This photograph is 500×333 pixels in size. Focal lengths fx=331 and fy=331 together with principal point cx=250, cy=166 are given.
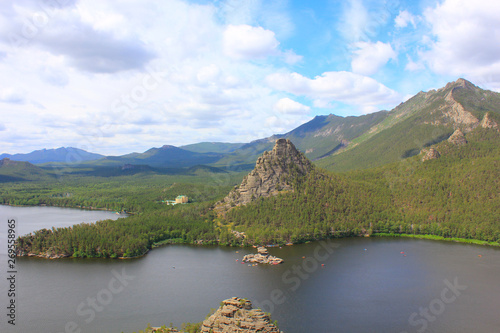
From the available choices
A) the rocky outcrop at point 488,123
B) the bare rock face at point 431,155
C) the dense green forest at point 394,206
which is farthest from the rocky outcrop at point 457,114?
the bare rock face at point 431,155

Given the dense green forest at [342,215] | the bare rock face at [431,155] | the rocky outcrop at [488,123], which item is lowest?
the dense green forest at [342,215]

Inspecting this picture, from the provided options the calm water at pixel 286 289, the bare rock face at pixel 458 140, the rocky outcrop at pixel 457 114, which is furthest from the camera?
the rocky outcrop at pixel 457 114

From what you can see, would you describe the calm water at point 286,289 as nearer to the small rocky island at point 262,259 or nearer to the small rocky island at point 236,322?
the small rocky island at point 262,259

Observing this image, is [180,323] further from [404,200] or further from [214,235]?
[404,200]

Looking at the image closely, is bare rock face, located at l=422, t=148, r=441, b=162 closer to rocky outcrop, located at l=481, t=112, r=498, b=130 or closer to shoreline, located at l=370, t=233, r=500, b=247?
rocky outcrop, located at l=481, t=112, r=498, b=130

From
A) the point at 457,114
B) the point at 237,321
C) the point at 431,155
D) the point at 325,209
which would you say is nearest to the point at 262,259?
the point at 237,321

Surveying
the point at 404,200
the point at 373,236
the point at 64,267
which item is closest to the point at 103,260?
the point at 64,267
